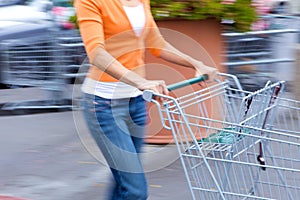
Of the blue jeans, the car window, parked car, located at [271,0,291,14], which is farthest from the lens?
the car window

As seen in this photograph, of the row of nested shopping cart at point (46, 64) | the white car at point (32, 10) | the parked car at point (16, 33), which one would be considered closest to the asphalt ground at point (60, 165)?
the row of nested shopping cart at point (46, 64)

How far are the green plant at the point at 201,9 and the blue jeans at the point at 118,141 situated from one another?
2.36m

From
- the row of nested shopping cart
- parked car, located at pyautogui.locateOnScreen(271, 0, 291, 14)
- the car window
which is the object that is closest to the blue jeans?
the row of nested shopping cart

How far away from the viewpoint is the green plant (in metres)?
5.87

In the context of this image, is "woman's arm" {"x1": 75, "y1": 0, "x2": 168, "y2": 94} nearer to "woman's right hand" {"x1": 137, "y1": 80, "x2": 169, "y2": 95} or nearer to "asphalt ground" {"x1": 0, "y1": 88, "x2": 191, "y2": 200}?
"woman's right hand" {"x1": 137, "y1": 80, "x2": 169, "y2": 95}

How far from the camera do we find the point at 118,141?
3584 mm

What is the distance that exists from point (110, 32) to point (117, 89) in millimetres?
306

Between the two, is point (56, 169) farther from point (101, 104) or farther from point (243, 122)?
point (243, 122)

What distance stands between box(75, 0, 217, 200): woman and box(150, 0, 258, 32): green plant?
→ 86.4 inches

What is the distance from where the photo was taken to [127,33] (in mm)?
3588

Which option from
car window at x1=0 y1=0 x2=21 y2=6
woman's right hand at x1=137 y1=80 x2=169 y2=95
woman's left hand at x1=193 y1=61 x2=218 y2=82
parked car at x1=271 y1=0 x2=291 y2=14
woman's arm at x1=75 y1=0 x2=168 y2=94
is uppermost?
woman's arm at x1=75 y1=0 x2=168 y2=94

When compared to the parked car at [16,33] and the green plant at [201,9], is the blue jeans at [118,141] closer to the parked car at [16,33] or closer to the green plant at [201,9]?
the green plant at [201,9]

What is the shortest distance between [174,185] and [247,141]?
1.90m

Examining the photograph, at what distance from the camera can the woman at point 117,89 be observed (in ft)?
11.4
